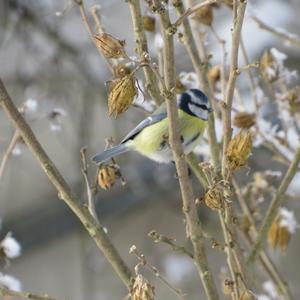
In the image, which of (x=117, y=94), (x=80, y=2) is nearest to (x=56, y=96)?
(x=80, y=2)

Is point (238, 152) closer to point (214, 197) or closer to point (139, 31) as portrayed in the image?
point (214, 197)

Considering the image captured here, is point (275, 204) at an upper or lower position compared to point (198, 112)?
lower

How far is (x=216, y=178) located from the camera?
68cm

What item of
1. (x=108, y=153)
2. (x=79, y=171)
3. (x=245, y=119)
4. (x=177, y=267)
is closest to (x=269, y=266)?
(x=245, y=119)

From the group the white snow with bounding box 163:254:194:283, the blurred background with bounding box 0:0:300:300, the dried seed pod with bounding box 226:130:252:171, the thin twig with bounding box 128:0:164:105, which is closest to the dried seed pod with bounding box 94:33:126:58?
the thin twig with bounding box 128:0:164:105

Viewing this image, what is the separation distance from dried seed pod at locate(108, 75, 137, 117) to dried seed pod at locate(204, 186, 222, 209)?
123mm

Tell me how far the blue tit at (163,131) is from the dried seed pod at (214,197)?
393 mm

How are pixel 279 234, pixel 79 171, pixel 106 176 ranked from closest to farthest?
pixel 106 176 < pixel 279 234 < pixel 79 171

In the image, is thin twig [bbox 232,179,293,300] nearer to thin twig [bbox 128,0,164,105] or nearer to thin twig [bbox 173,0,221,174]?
thin twig [bbox 173,0,221,174]

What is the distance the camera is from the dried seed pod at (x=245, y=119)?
3.49 ft

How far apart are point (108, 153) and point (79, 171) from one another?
1842 millimetres

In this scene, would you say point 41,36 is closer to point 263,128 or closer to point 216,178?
point 263,128

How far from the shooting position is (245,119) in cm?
106

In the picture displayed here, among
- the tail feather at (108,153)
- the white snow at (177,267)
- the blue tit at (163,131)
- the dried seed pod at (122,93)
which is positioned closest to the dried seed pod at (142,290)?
the dried seed pod at (122,93)
